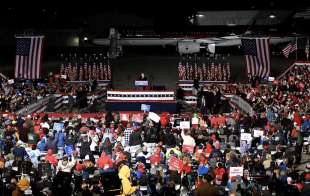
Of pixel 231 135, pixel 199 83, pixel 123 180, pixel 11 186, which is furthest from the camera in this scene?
pixel 199 83

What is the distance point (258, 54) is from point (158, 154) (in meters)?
18.7

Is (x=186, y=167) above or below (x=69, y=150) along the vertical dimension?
below

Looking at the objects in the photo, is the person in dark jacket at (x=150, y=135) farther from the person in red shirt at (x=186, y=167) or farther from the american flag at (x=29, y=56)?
the american flag at (x=29, y=56)

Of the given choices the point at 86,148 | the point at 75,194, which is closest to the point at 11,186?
the point at 75,194

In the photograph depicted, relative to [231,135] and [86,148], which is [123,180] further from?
[231,135]

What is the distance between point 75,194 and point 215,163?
5.36 metres

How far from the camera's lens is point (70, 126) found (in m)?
24.9

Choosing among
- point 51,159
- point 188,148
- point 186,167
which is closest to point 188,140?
point 188,148

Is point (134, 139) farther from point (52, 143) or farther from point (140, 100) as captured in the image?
point (140, 100)

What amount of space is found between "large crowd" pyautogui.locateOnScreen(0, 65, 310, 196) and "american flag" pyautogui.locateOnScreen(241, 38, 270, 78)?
23.7 feet

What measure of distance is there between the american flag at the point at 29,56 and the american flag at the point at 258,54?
43.6 feet

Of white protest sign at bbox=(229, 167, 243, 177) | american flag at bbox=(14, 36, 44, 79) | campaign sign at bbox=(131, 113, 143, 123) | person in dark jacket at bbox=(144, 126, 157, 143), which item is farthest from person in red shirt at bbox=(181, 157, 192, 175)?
american flag at bbox=(14, 36, 44, 79)

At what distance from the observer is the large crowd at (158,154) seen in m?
17.6

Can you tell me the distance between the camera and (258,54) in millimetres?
37125
